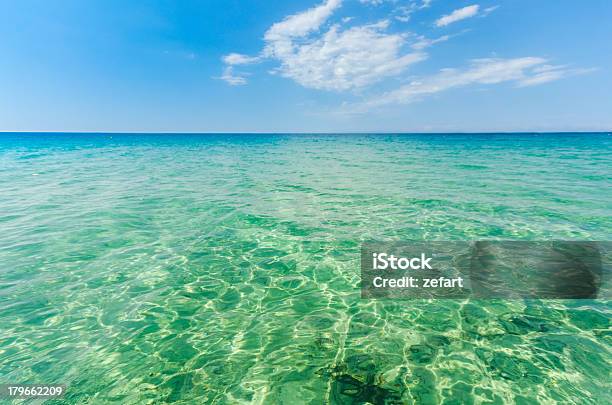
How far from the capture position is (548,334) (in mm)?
6980

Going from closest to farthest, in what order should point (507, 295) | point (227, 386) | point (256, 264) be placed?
point (227, 386)
point (507, 295)
point (256, 264)

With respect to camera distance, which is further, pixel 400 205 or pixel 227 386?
pixel 400 205

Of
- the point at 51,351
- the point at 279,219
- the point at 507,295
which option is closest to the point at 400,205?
the point at 279,219

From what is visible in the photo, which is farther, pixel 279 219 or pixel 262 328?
pixel 279 219

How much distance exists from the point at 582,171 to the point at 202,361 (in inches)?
1495

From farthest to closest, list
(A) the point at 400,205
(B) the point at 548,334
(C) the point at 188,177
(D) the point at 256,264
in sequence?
(C) the point at 188,177, (A) the point at 400,205, (D) the point at 256,264, (B) the point at 548,334

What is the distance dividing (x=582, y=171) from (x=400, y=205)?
2470cm

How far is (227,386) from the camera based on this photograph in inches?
225

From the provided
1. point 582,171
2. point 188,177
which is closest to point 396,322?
point 188,177

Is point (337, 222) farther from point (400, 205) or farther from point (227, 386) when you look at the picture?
point (227, 386)

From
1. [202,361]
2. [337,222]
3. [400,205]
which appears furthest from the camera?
[400,205]

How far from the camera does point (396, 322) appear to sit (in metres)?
7.53

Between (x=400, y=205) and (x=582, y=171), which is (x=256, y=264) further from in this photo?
(x=582, y=171)

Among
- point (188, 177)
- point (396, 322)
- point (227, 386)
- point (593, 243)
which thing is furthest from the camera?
point (188, 177)
